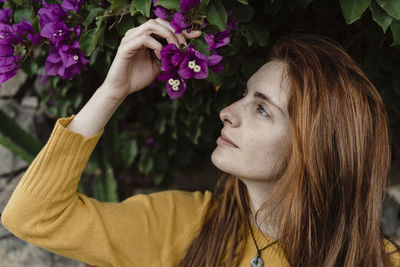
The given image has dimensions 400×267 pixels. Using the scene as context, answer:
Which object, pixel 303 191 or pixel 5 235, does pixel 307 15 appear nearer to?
pixel 303 191

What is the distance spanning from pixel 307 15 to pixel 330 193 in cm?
64

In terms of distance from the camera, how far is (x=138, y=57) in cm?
109

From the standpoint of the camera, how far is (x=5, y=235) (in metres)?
1.69

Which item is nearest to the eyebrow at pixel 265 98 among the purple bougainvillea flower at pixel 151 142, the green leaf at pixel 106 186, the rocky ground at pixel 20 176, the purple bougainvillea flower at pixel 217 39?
the purple bougainvillea flower at pixel 217 39

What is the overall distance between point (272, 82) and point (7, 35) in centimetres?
63

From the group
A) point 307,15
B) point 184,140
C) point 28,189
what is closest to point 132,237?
point 28,189

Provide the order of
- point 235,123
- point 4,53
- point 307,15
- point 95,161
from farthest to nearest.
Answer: point 95,161 < point 307,15 < point 235,123 < point 4,53

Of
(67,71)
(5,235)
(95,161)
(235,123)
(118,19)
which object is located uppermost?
(118,19)

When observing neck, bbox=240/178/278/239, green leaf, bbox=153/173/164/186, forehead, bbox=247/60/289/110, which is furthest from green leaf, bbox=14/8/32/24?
green leaf, bbox=153/173/164/186

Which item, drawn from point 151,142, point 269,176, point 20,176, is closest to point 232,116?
point 269,176

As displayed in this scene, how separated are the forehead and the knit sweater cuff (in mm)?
448

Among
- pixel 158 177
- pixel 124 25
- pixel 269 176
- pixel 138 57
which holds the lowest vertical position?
pixel 158 177

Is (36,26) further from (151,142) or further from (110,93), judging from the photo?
(151,142)

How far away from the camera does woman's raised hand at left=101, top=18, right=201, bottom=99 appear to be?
921mm
